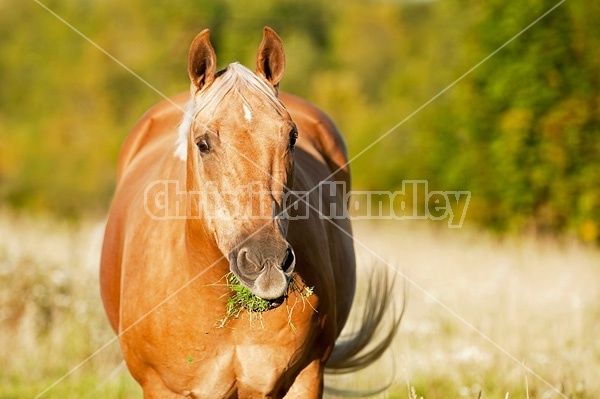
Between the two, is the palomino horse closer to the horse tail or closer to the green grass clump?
the green grass clump

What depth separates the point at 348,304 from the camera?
4.65 m

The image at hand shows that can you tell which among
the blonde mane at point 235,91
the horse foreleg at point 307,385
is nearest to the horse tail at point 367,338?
the horse foreleg at point 307,385

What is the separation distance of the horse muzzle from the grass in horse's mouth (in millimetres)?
309

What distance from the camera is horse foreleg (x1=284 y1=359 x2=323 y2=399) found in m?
3.69

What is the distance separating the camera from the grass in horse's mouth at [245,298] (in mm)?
3291

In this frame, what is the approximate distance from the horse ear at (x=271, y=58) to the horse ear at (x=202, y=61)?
0.21 metres

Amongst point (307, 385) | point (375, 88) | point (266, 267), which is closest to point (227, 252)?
point (266, 267)

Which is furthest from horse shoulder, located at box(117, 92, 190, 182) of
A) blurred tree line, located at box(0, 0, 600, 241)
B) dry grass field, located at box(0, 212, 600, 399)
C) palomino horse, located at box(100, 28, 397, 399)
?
blurred tree line, located at box(0, 0, 600, 241)

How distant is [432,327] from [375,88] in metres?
32.4

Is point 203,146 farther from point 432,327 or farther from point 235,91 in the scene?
point 432,327

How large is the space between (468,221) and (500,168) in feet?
4.84

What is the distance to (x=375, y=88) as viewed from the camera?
39344 millimetres

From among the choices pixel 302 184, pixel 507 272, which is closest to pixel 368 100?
pixel 507 272

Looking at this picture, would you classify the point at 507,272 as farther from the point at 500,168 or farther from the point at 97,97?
the point at 97,97
